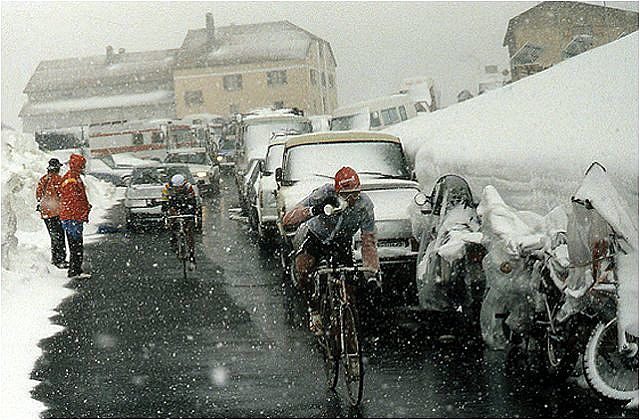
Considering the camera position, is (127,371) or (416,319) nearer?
(127,371)

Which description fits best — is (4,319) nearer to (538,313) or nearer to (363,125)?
(538,313)

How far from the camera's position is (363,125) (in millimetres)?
39531

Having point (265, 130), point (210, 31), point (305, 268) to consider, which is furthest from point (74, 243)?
point (210, 31)

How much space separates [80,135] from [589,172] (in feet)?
132

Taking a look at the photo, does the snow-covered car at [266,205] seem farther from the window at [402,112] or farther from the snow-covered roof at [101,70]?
the snow-covered roof at [101,70]

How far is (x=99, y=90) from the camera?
61.2m

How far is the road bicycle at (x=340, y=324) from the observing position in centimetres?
666

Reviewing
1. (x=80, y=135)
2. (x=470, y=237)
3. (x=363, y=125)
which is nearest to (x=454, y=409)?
(x=470, y=237)

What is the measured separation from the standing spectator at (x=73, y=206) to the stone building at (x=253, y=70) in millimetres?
27734

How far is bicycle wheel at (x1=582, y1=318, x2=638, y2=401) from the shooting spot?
6.33 meters

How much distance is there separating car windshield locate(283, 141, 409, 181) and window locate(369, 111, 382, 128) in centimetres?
2589

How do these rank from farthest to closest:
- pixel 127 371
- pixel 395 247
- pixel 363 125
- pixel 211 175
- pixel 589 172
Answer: pixel 363 125 < pixel 211 175 < pixel 395 247 < pixel 127 371 < pixel 589 172

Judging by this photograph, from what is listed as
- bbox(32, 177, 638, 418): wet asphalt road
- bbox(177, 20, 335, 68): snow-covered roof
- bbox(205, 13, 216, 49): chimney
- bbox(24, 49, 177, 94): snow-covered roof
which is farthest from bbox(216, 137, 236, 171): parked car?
bbox(32, 177, 638, 418): wet asphalt road

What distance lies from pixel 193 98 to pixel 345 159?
160 ft
